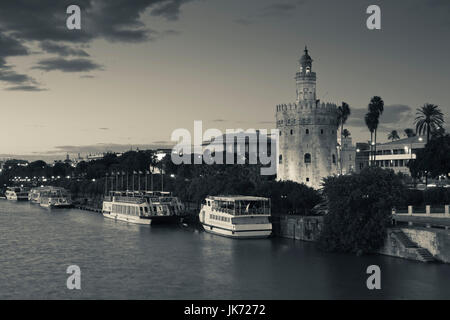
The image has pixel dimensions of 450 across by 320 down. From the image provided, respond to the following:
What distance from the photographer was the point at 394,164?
14312 centimetres

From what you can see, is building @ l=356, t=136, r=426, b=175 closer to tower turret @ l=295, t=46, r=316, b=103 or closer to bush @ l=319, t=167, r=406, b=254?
tower turret @ l=295, t=46, r=316, b=103

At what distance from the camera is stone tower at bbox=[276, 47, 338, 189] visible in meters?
106

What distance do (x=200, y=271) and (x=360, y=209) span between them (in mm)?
16271

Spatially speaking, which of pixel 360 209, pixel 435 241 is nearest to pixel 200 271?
pixel 360 209

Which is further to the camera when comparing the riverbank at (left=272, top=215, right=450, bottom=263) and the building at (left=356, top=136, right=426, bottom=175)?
the building at (left=356, top=136, right=426, bottom=175)

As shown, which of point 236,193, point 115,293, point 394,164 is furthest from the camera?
point 394,164

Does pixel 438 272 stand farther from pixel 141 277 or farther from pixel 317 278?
pixel 141 277

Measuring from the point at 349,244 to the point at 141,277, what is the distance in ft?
63.7

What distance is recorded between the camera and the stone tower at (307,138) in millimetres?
105688

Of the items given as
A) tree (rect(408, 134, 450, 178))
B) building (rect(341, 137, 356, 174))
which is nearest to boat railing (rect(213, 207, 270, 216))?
tree (rect(408, 134, 450, 178))

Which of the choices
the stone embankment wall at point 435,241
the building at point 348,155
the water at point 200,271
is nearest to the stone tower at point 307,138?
the building at point 348,155

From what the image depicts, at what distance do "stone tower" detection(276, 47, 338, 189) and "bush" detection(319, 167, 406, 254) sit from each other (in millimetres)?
48109

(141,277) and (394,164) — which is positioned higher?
(394,164)
